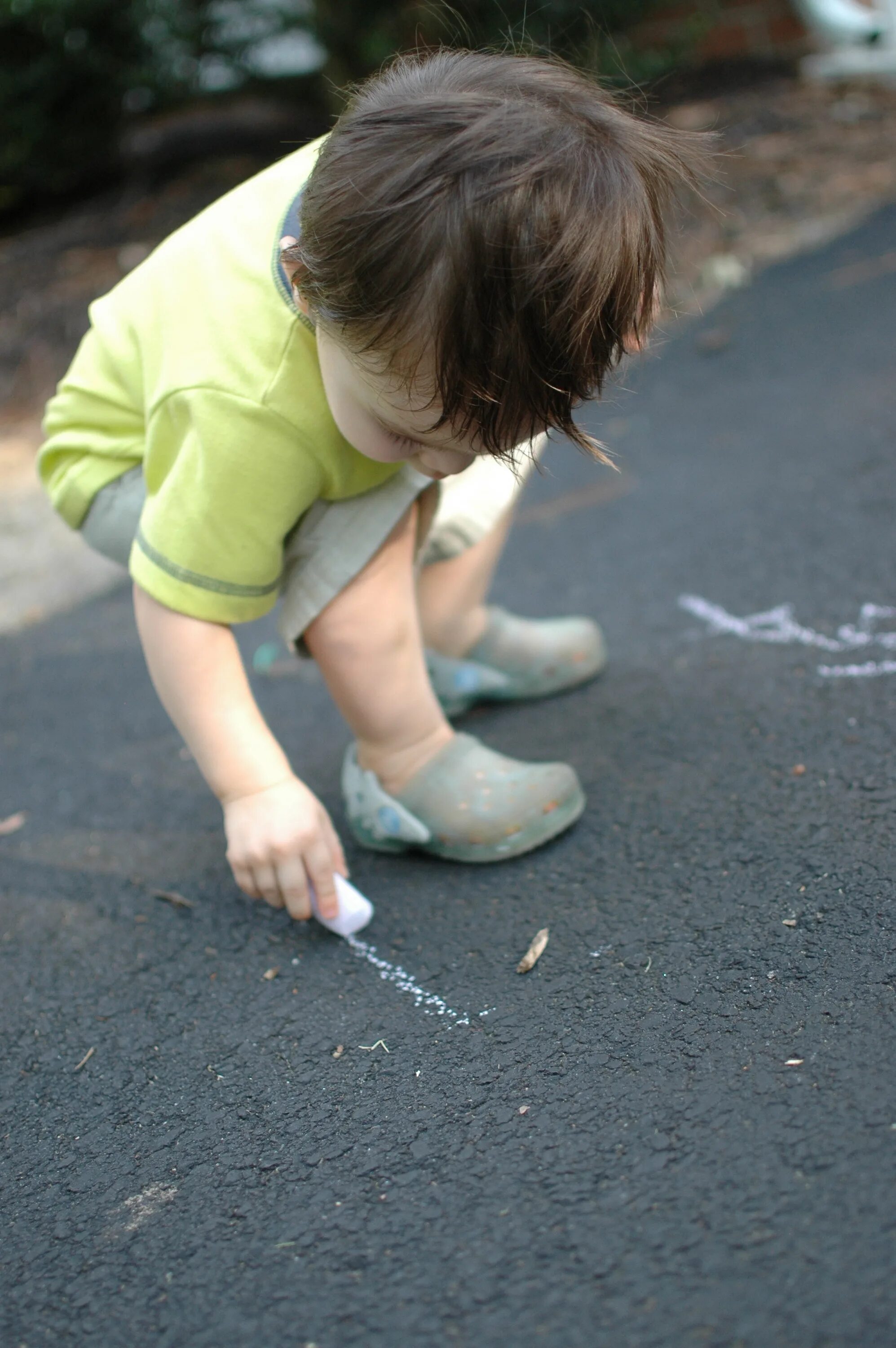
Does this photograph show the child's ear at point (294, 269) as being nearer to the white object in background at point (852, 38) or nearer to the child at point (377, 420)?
the child at point (377, 420)

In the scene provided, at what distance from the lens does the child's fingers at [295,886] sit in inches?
50.5

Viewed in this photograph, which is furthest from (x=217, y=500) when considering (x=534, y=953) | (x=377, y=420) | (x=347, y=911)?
(x=534, y=953)

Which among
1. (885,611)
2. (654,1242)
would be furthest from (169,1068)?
(885,611)

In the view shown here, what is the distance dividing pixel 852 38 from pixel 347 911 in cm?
558

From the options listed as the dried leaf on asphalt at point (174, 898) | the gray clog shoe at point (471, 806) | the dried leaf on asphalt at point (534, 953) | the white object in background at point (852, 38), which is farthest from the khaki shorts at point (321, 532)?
the white object in background at point (852, 38)

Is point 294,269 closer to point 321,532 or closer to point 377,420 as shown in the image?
point 377,420

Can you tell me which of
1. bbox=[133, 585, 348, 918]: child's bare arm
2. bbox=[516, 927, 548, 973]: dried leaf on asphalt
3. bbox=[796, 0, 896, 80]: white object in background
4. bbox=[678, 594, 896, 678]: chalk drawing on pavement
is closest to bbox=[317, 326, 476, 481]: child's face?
bbox=[133, 585, 348, 918]: child's bare arm

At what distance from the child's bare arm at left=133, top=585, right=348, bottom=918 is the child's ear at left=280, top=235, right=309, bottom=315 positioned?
1.19 feet

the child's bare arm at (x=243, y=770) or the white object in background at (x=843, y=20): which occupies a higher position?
the child's bare arm at (x=243, y=770)

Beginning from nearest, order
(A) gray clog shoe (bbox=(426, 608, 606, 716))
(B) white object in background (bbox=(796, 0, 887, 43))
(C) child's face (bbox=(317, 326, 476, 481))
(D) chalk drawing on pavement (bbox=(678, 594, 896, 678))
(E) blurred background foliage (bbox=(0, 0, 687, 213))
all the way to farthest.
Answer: (C) child's face (bbox=(317, 326, 476, 481)), (D) chalk drawing on pavement (bbox=(678, 594, 896, 678)), (A) gray clog shoe (bbox=(426, 608, 606, 716)), (E) blurred background foliage (bbox=(0, 0, 687, 213)), (B) white object in background (bbox=(796, 0, 887, 43))

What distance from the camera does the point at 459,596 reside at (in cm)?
178

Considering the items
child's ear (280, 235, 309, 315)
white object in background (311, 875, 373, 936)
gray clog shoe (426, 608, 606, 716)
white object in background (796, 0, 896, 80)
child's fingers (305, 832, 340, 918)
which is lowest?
white object in background (796, 0, 896, 80)

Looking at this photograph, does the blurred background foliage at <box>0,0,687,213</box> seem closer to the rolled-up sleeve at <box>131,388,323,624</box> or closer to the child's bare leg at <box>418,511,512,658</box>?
the child's bare leg at <box>418,511,512,658</box>

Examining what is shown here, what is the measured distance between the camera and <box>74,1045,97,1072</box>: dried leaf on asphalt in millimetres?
1258
